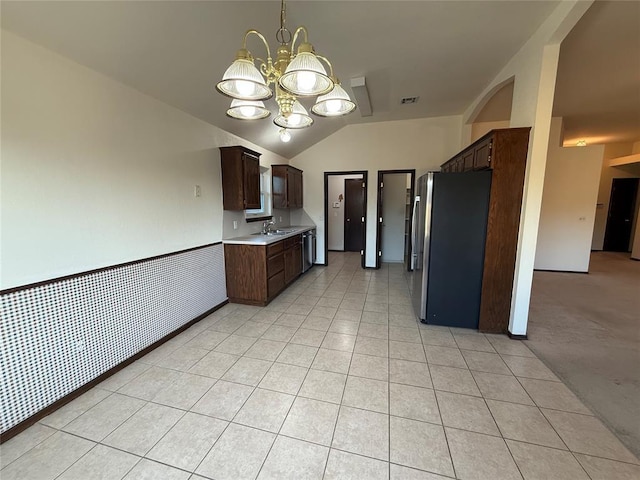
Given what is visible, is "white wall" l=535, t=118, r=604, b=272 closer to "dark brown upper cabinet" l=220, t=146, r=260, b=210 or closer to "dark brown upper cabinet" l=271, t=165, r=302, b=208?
"dark brown upper cabinet" l=271, t=165, r=302, b=208

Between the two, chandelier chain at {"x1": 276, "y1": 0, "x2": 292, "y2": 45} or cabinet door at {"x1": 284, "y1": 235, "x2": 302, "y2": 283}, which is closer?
chandelier chain at {"x1": 276, "y1": 0, "x2": 292, "y2": 45}

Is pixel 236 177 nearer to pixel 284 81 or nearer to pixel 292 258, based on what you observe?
pixel 292 258

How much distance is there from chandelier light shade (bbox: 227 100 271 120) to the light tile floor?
2.09 m

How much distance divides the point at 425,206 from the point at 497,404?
1945 millimetres

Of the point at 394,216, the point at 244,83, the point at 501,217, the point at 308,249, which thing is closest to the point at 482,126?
the point at 394,216

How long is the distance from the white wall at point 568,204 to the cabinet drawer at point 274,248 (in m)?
5.38

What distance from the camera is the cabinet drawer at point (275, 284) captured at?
3.61 metres

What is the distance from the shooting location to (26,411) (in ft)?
5.35

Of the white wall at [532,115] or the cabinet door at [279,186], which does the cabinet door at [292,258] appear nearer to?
the cabinet door at [279,186]

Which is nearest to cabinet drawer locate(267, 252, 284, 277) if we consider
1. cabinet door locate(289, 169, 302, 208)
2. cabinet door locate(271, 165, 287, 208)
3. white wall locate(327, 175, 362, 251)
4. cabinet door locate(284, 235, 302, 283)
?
cabinet door locate(284, 235, 302, 283)

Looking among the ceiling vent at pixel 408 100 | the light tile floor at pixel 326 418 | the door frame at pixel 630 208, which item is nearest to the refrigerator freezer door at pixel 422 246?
the light tile floor at pixel 326 418

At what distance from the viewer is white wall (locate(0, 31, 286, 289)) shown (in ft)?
5.13

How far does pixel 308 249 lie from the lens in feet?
17.8

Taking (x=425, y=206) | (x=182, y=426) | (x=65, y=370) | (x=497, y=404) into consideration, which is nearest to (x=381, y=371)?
(x=497, y=404)
